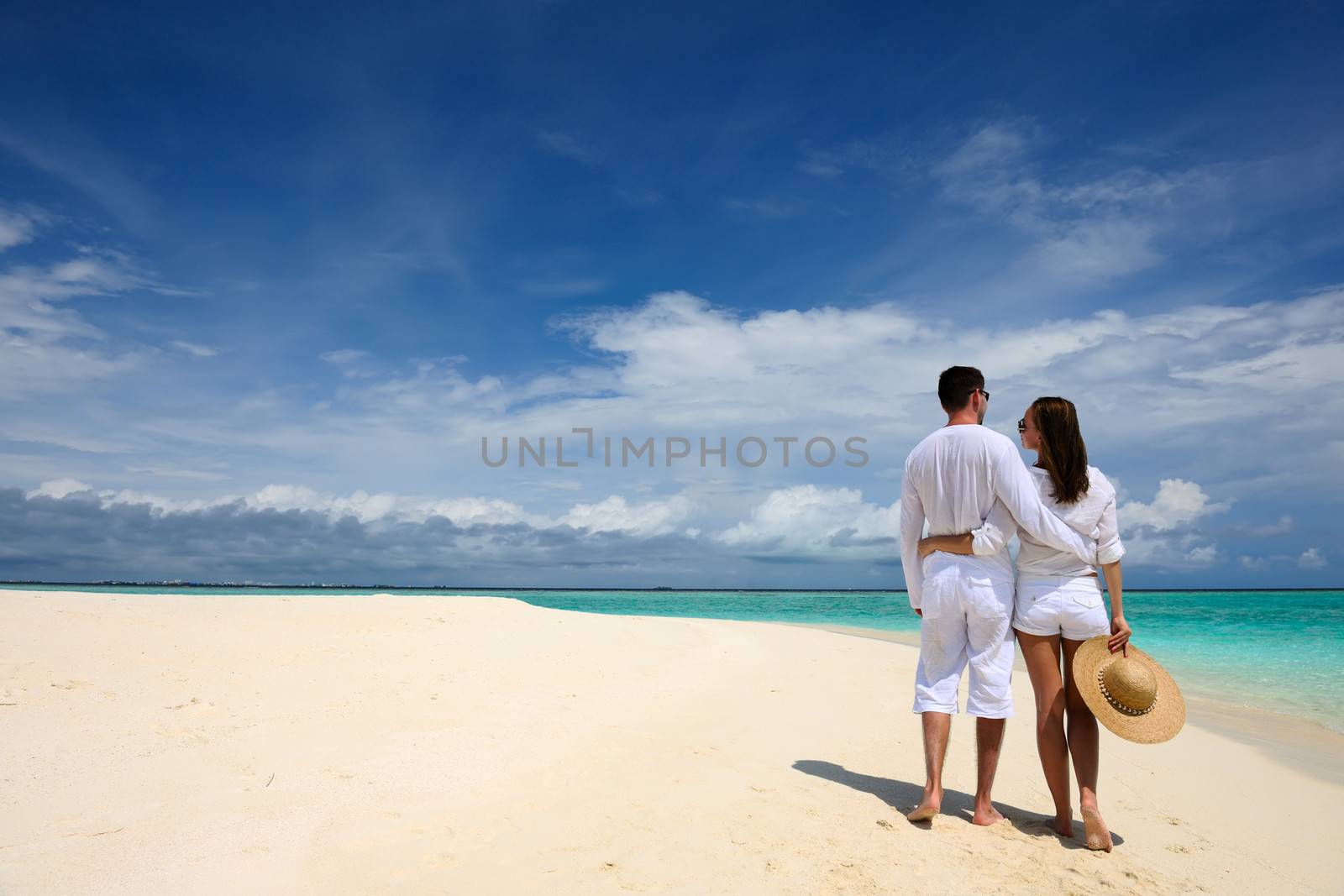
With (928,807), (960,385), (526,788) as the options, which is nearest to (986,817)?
→ (928,807)

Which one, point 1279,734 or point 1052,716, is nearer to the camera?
point 1052,716

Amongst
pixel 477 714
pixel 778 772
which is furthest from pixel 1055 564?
pixel 477 714

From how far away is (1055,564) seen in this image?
3938mm

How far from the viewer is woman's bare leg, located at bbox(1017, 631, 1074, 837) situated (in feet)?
12.7

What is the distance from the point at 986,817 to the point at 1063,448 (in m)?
1.98

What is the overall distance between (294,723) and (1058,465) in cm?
535

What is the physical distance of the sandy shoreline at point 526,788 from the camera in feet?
10.6

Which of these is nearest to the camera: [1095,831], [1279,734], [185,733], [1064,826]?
[1095,831]

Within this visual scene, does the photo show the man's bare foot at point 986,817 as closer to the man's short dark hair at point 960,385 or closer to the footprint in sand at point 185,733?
the man's short dark hair at point 960,385

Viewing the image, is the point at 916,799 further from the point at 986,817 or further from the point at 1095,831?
the point at 1095,831

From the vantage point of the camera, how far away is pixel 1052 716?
155 inches

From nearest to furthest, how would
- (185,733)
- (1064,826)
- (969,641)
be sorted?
(1064,826), (969,641), (185,733)

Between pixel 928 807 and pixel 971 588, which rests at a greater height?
pixel 971 588

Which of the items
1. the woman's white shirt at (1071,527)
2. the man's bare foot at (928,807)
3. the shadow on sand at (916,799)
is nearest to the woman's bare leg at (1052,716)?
the shadow on sand at (916,799)
